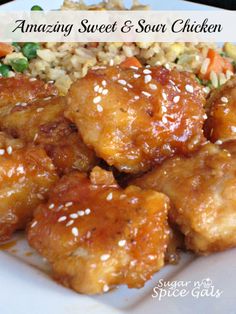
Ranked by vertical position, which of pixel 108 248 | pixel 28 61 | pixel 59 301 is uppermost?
pixel 108 248

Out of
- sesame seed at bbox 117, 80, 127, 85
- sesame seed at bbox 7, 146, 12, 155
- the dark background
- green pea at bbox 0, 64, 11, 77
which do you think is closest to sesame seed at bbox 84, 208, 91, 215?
sesame seed at bbox 7, 146, 12, 155

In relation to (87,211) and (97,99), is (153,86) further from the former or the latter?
(87,211)

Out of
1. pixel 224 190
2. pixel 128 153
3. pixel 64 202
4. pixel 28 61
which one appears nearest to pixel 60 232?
pixel 64 202

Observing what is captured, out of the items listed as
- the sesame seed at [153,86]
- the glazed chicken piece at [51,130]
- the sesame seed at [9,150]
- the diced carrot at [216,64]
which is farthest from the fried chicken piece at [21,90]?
the diced carrot at [216,64]

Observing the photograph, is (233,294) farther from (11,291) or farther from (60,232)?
(11,291)

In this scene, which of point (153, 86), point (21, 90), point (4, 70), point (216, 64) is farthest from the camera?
point (216, 64)

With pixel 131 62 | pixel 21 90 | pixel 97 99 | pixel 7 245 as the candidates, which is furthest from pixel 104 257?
pixel 131 62

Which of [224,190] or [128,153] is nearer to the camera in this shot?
[224,190]
